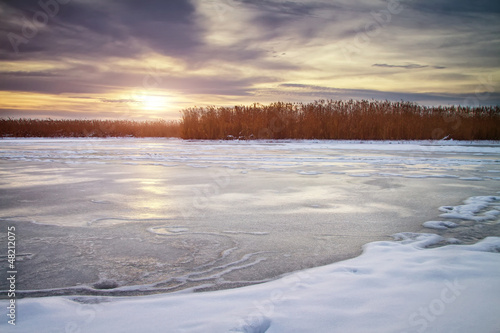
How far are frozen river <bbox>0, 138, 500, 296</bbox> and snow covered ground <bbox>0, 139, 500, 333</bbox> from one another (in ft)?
0.04

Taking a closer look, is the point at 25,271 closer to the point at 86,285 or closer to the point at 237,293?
the point at 86,285

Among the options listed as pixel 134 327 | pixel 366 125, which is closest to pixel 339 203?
pixel 134 327

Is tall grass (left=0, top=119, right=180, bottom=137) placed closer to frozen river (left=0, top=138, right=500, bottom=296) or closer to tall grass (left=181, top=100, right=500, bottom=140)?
tall grass (left=181, top=100, right=500, bottom=140)

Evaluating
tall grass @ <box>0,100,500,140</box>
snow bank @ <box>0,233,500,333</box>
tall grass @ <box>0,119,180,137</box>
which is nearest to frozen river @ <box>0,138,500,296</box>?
snow bank @ <box>0,233,500,333</box>

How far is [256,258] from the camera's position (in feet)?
6.44

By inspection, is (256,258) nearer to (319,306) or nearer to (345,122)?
(319,306)

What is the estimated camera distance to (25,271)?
1789mm

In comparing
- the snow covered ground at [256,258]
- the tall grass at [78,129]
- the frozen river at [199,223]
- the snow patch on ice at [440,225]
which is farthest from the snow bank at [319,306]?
the tall grass at [78,129]

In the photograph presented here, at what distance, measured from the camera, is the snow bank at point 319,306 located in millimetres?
1276

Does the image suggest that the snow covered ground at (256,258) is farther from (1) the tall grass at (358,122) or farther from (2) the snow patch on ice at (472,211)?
(1) the tall grass at (358,122)

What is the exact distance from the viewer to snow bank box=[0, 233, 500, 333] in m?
1.28

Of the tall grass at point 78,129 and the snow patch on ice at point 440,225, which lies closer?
the snow patch on ice at point 440,225

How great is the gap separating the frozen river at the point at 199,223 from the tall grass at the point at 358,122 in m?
10.6

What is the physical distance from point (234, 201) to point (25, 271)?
1.99 metres
